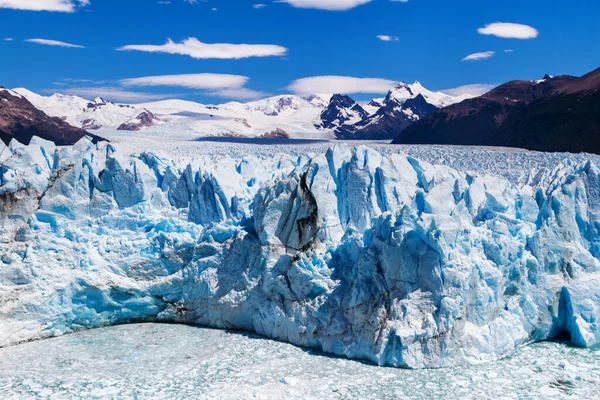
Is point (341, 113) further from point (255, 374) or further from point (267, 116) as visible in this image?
point (255, 374)

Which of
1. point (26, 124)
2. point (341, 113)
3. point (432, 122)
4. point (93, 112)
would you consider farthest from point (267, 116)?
point (26, 124)

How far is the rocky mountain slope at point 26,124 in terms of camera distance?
106 feet

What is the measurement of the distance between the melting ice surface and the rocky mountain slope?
88.3 ft

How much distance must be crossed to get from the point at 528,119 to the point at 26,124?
27.8 m

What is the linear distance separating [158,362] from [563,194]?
17.5 ft

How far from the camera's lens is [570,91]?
34531 mm

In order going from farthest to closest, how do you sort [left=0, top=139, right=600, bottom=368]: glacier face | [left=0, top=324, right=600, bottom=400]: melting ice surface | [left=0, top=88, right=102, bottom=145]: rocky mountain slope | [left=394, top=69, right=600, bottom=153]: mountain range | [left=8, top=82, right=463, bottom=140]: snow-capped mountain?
[left=8, top=82, right=463, bottom=140]: snow-capped mountain → [left=0, top=88, right=102, bottom=145]: rocky mountain slope → [left=394, top=69, right=600, bottom=153]: mountain range → [left=0, top=139, right=600, bottom=368]: glacier face → [left=0, top=324, right=600, bottom=400]: melting ice surface

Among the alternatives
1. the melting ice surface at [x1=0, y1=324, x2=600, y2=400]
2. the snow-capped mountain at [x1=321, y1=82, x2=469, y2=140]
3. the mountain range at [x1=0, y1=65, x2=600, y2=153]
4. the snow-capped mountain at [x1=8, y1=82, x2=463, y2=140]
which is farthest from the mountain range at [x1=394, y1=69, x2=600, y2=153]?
the melting ice surface at [x1=0, y1=324, x2=600, y2=400]

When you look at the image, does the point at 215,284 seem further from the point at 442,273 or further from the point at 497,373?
the point at 497,373

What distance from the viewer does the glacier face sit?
6859 millimetres

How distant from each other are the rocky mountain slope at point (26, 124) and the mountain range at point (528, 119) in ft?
69.4

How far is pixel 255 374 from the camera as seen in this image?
251 inches

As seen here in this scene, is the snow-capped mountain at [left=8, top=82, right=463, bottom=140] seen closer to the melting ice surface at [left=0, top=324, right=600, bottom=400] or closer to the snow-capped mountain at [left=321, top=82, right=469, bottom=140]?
the snow-capped mountain at [left=321, top=82, right=469, bottom=140]

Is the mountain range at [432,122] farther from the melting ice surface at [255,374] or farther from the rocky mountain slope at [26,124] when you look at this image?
the melting ice surface at [255,374]
